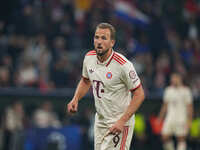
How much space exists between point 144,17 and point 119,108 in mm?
11593

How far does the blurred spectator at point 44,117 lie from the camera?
47.4 feet

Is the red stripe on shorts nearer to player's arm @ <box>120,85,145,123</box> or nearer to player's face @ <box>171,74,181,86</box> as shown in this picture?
player's arm @ <box>120,85,145,123</box>

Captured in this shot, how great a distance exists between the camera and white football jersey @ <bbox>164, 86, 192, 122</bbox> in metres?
14.4

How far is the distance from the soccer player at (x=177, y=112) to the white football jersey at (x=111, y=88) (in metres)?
7.25

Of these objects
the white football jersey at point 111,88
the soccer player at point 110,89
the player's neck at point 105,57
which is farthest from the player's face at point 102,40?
the white football jersey at point 111,88

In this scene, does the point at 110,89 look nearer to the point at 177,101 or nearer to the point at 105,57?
the point at 105,57

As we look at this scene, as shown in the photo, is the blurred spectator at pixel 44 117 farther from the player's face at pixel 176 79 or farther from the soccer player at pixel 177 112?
the player's face at pixel 176 79

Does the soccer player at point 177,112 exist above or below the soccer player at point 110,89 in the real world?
below

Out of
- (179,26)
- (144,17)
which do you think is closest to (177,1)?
(179,26)

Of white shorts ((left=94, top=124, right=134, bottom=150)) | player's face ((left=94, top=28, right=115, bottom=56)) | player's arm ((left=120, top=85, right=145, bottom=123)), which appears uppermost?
player's face ((left=94, top=28, right=115, bottom=56))

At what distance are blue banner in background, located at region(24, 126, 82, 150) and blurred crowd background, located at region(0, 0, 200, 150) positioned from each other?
0.13 m

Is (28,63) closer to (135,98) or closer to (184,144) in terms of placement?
(184,144)

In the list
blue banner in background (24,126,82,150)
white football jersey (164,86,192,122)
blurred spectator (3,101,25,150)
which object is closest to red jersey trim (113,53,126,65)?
blue banner in background (24,126,82,150)

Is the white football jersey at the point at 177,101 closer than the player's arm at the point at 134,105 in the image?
No
